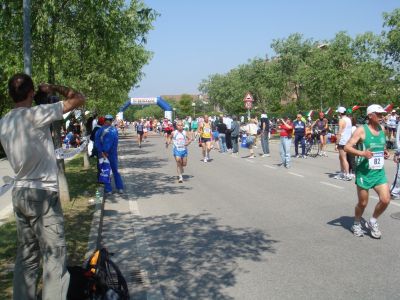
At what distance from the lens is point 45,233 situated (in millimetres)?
3680

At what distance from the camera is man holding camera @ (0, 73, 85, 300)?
3.55 meters

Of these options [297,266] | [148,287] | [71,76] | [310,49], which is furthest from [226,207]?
[310,49]

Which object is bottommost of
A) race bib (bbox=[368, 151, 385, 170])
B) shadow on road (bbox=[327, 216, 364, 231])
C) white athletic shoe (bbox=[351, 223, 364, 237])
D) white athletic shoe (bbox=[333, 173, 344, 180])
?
white athletic shoe (bbox=[333, 173, 344, 180])

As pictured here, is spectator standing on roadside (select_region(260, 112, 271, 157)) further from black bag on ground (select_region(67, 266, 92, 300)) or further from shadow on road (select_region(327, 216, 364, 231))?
black bag on ground (select_region(67, 266, 92, 300))

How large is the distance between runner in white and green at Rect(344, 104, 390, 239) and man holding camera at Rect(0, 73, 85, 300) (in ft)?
14.1

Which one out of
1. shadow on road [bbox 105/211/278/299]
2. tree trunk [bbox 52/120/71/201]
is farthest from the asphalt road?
tree trunk [bbox 52/120/71/201]

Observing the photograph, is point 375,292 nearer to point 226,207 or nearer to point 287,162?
point 226,207

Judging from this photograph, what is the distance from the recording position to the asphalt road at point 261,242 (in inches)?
198

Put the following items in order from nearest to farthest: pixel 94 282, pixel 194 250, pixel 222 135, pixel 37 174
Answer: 1. pixel 37 174
2. pixel 94 282
3. pixel 194 250
4. pixel 222 135

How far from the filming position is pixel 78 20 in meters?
10.1

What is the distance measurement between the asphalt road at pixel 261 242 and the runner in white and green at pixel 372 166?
36 centimetres

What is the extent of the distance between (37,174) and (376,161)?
4.71 m

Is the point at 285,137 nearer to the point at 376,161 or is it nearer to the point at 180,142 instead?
the point at 180,142

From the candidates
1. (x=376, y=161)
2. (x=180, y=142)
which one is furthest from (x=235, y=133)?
(x=376, y=161)
